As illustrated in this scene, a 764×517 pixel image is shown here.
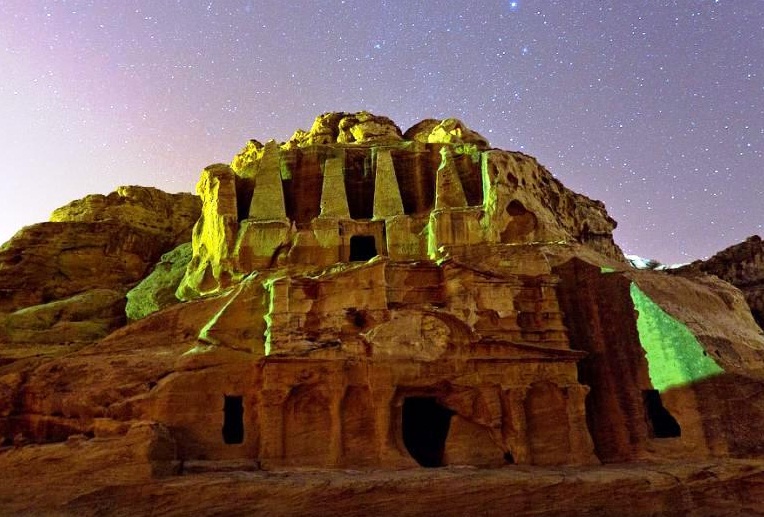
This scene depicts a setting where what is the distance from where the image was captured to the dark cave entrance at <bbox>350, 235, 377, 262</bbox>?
32250 mm

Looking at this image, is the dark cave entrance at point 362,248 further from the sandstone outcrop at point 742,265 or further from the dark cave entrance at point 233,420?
the sandstone outcrop at point 742,265

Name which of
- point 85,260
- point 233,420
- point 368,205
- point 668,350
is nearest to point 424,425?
point 233,420

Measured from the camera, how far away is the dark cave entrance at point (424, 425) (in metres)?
22.7

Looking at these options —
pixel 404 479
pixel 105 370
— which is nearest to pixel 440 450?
pixel 404 479

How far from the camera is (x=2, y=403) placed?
18.7 meters

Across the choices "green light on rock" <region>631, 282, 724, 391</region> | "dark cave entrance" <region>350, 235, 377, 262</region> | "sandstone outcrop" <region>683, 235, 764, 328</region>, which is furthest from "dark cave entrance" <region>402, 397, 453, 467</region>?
"sandstone outcrop" <region>683, 235, 764, 328</region>

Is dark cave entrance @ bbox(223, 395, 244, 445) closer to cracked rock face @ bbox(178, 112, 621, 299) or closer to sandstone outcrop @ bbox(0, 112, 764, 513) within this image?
sandstone outcrop @ bbox(0, 112, 764, 513)

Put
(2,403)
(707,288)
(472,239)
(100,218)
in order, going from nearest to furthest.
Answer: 1. (2,403)
2. (707,288)
3. (472,239)
4. (100,218)

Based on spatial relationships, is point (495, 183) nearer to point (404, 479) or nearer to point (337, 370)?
point (337, 370)

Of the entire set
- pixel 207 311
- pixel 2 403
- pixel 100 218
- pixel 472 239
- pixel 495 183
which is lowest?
pixel 2 403

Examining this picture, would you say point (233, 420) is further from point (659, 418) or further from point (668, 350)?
point (659, 418)

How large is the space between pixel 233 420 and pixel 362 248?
14.2 meters

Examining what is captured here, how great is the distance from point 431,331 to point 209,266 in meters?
14.9

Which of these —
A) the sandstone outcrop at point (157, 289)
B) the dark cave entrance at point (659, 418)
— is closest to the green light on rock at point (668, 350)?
the dark cave entrance at point (659, 418)
